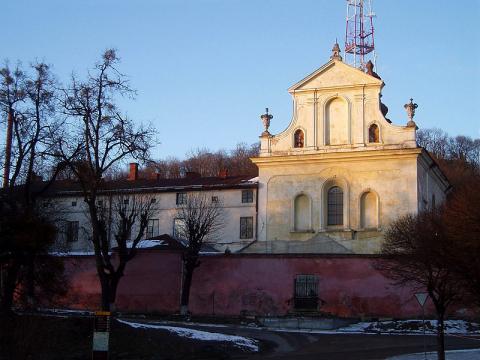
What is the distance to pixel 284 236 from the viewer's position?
5266 centimetres

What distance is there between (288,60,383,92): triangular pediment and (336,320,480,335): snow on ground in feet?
68.5

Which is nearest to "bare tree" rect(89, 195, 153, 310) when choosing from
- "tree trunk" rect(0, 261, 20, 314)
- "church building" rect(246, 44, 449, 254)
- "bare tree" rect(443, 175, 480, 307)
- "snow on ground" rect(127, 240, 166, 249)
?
"snow on ground" rect(127, 240, 166, 249)

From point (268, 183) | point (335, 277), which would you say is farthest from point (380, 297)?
point (268, 183)

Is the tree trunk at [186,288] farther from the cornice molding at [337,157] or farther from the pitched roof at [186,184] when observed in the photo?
the cornice molding at [337,157]

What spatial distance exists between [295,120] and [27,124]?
1137 inches

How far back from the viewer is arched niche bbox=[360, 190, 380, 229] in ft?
167

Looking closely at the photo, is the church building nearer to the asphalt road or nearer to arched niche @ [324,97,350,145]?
arched niche @ [324,97,350,145]

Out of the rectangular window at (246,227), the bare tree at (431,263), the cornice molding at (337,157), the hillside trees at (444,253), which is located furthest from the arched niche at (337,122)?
the bare tree at (431,263)

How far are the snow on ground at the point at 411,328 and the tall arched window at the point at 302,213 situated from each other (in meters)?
15.5

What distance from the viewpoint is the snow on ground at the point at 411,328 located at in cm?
3584

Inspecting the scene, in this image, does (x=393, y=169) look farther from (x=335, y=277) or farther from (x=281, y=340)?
(x=281, y=340)

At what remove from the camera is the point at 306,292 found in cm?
4203

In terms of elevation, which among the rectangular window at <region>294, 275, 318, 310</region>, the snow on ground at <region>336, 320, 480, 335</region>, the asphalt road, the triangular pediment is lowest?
the asphalt road

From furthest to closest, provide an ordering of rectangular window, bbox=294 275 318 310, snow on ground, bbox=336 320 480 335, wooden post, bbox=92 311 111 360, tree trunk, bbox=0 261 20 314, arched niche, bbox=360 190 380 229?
arched niche, bbox=360 190 380 229, rectangular window, bbox=294 275 318 310, snow on ground, bbox=336 320 480 335, tree trunk, bbox=0 261 20 314, wooden post, bbox=92 311 111 360
